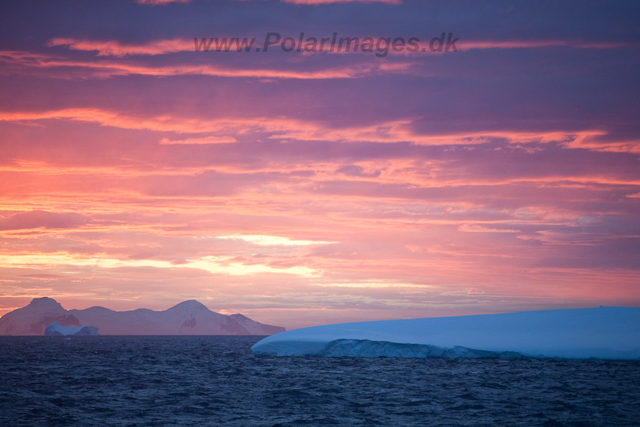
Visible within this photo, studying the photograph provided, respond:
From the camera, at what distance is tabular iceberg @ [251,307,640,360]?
32875mm

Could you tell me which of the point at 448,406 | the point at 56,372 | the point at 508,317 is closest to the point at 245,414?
the point at 448,406

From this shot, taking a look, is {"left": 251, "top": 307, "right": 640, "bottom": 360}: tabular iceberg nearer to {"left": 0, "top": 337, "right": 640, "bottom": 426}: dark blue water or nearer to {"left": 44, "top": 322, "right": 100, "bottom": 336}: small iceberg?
{"left": 0, "top": 337, "right": 640, "bottom": 426}: dark blue water

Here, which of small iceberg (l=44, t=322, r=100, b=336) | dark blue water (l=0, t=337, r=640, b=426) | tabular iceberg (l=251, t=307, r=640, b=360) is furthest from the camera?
small iceberg (l=44, t=322, r=100, b=336)

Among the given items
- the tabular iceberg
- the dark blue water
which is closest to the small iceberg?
the tabular iceberg

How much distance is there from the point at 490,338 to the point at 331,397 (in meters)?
18.9

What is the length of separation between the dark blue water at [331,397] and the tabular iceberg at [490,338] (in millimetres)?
2288

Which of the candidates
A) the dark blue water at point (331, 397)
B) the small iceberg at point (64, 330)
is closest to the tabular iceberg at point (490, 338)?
the dark blue water at point (331, 397)

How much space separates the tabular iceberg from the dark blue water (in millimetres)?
2288

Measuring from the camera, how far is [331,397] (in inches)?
783

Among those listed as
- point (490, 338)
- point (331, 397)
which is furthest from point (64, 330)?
point (331, 397)

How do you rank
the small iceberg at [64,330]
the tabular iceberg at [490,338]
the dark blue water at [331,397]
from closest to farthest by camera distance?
the dark blue water at [331,397] → the tabular iceberg at [490,338] → the small iceberg at [64,330]

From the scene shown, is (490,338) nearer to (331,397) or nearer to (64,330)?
(331,397)

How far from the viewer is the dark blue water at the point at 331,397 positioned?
15711mm

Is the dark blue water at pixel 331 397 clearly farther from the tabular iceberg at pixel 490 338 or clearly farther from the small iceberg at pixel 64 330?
the small iceberg at pixel 64 330
